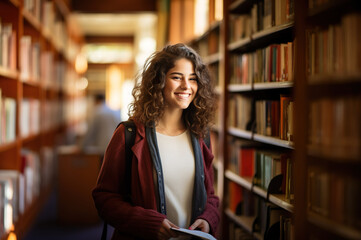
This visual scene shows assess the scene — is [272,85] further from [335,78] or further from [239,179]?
[335,78]

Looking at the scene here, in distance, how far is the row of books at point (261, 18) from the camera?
7.91 ft

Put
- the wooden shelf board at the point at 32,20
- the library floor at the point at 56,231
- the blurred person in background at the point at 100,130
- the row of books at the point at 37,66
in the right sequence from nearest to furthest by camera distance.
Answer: the wooden shelf board at the point at 32,20 → the row of books at the point at 37,66 → the library floor at the point at 56,231 → the blurred person in background at the point at 100,130

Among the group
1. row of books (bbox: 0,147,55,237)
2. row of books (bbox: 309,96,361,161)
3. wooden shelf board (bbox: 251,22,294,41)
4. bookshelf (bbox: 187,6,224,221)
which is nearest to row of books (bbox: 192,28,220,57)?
bookshelf (bbox: 187,6,224,221)

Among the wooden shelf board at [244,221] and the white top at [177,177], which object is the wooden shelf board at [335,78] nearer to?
the white top at [177,177]

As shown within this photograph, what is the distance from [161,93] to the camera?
1.89 metres

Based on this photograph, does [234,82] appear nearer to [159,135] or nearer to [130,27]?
[159,135]

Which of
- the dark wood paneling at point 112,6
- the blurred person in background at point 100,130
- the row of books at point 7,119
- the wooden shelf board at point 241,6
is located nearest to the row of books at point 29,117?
the row of books at point 7,119

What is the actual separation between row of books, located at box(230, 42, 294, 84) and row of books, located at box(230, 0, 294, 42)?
0.16 m

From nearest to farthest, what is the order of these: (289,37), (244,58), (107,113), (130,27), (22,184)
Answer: (289,37)
(244,58)
(22,184)
(107,113)
(130,27)

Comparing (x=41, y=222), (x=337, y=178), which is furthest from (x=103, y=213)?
(x=41, y=222)

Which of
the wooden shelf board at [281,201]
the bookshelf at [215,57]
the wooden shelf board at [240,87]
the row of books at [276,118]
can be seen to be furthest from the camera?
the bookshelf at [215,57]

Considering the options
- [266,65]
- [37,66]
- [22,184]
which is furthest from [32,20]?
[266,65]

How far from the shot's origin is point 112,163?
176 cm

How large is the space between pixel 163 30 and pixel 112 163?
5388mm
